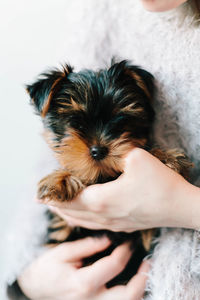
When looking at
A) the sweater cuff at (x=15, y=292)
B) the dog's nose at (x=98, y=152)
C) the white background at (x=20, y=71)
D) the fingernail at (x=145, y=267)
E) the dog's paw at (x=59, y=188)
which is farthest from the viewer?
the white background at (x=20, y=71)

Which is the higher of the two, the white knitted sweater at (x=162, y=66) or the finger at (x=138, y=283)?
the white knitted sweater at (x=162, y=66)

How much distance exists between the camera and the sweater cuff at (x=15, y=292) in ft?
4.99

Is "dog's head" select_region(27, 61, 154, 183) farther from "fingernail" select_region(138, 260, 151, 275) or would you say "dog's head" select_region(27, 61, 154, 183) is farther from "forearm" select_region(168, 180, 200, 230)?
"fingernail" select_region(138, 260, 151, 275)

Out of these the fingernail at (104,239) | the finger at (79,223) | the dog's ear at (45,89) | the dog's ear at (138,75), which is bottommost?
the fingernail at (104,239)

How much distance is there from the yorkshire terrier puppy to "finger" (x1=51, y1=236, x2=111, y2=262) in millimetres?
291

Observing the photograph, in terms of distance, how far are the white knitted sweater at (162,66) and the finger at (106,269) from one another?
0.45ft

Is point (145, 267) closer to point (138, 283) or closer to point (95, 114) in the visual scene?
point (138, 283)

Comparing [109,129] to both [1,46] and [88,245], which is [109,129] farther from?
[1,46]

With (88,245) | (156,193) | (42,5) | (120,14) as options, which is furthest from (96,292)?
(42,5)

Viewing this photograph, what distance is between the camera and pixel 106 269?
1.36 meters

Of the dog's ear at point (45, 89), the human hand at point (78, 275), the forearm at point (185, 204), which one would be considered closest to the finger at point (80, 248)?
the human hand at point (78, 275)

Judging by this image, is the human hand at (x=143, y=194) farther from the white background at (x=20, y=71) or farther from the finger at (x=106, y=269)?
the white background at (x=20, y=71)

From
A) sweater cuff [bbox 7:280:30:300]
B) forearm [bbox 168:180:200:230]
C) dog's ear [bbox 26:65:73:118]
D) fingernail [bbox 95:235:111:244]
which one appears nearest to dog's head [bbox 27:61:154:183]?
dog's ear [bbox 26:65:73:118]

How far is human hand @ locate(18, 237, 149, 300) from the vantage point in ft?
4.44
